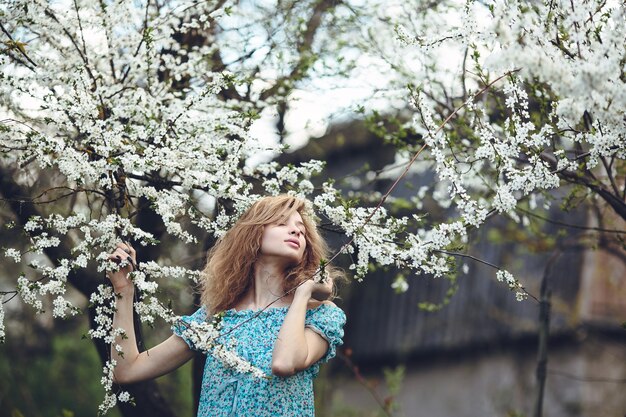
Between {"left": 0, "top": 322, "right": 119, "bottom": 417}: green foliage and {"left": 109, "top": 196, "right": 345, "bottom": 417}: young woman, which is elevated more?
{"left": 109, "top": 196, "right": 345, "bottom": 417}: young woman

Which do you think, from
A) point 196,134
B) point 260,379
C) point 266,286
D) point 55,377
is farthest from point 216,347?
point 55,377

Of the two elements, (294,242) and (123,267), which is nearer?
(123,267)

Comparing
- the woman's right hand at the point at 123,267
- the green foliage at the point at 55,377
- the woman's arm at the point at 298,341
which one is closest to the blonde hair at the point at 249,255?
the woman's arm at the point at 298,341

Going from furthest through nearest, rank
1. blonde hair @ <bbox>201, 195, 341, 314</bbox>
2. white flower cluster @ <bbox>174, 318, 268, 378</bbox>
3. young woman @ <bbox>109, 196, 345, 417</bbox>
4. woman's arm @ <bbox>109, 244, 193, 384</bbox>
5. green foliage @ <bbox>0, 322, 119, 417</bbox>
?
green foliage @ <bbox>0, 322, 119, 417</bbox> → blonde hair @ <bbox>201, 195, 341, 314</bbox> → woman's arm @ <bbox>109, 244, 193, 384</bbox> → young woman @ <bbox>109, 196, 345, 417</bbox> → white flower cluster @ <bbox>174, 318, 268, 378</bbox>

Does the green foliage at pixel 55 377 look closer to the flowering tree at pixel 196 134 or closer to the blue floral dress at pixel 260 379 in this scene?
the flowering tree at pixel 196 134

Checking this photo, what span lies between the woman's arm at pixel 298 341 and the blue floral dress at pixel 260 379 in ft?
0.19

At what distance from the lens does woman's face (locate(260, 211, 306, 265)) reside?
10.6 ft

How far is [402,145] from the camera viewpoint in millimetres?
4516

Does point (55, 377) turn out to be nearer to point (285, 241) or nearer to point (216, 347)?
point (285, 241)

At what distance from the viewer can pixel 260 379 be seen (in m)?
3.02

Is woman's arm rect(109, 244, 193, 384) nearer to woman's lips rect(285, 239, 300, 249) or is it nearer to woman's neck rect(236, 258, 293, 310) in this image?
woman's neck rect(236, 258, 293, 310)

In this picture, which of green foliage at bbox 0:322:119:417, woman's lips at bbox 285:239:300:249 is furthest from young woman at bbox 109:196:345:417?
green foliage at bbox 0:322:119:417

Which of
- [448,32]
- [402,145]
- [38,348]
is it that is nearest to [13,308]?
[38,348]

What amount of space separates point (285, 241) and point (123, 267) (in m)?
0.60
